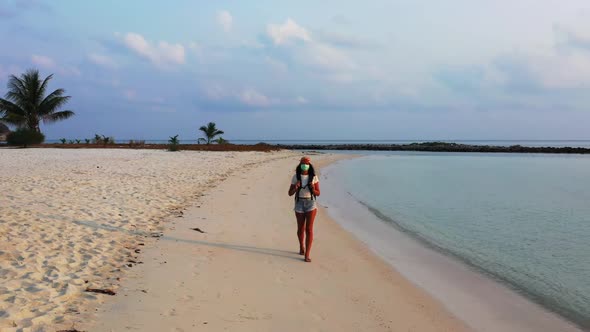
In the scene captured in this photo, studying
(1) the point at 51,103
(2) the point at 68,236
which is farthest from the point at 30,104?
(2) the point at 68,236

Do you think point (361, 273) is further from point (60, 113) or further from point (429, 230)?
point (60, 113)

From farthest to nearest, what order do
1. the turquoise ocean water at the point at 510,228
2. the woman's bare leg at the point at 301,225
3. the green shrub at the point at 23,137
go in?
the green shrub at the point at 23,137 < the woman's bare leg at the point at 301,225 < the turquoise ocean water at the point at 510,228

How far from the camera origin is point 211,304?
5055mm

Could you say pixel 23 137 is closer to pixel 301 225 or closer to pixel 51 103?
pixel 51 103

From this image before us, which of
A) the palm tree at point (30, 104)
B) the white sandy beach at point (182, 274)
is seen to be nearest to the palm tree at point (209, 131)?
the palm tree at point (30, 104)

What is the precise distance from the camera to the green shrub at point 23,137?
124 ft

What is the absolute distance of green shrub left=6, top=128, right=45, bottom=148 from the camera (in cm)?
3769

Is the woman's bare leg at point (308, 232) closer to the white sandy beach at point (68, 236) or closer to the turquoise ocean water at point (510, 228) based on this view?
the white sandy beach at point (68, 236)

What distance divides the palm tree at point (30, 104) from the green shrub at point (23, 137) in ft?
6.51

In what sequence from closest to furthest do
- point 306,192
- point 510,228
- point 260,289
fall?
1. point 260,289
2. point 306,192
3. point 510,228

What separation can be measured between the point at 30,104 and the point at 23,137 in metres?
4.04

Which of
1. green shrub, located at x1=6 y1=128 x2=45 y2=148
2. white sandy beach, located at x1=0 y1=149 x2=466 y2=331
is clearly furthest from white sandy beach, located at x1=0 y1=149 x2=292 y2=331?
green shrub, located at x1=6 y1=128 x2=45 y2=148

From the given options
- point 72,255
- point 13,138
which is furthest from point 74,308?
point 13,138

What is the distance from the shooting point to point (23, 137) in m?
37.7
